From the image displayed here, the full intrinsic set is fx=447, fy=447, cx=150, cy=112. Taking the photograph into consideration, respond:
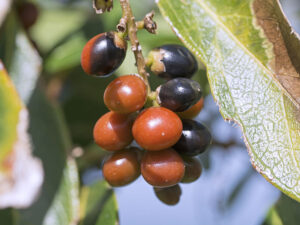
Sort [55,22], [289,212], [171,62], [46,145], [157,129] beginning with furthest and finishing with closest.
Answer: [55,22] < [46,145] < [289,212] < [171,62] < [157,129]

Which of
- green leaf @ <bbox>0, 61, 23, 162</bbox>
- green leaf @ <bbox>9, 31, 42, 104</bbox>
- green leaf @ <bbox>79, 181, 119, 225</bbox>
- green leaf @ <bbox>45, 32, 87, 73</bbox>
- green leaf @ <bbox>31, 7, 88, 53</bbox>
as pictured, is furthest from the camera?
green leaf @ <bbox>31, 7, 88, 53</bbox>

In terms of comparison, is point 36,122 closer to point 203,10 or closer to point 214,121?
point 203,10

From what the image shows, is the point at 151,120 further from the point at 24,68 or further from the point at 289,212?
the point at 24,68

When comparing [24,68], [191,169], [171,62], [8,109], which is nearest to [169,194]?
[191,169]

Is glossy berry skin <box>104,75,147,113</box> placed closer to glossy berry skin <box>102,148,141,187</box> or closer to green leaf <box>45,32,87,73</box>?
glossy berry skin <box>102,148,141,187</box>

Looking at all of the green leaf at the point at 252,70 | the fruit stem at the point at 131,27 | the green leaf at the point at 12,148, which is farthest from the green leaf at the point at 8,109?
the green leaf at the point at 252,70

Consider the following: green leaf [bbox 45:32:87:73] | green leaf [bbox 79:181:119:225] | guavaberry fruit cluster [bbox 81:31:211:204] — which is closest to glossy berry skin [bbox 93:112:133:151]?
guavaberry fruit cluster [bbox 81:31:211:204]
